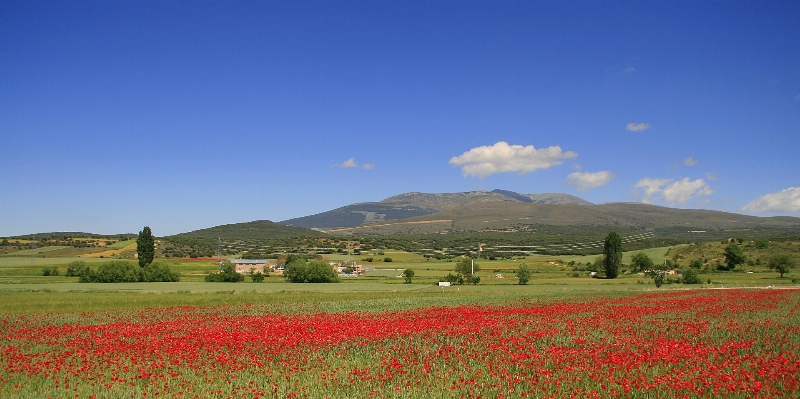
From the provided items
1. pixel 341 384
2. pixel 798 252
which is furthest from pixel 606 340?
pixel 798 252

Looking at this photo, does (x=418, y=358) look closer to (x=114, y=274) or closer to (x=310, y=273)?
(x=310, y=273)

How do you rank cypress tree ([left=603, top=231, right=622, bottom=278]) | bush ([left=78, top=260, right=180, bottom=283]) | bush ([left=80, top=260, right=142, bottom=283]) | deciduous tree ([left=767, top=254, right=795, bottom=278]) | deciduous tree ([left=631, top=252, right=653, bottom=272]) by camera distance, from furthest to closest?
1. deciduous tree ([left=631, top=252, right=653, bottom=272])
2. cypress tree ([left=603, top=231, right=622, bottom=278])
3. deciduous tree ([left=767, top=254, right=795, bottom=278])
4. bush ([left=78, top=260, right=180, bottom=283])
5. bush ([left=80, top=260, right=142, bottom=283])

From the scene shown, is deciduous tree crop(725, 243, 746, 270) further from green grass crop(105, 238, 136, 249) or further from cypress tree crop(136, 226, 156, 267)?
green grass crop(105, 238, 136, 249)

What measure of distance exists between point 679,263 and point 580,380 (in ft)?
360

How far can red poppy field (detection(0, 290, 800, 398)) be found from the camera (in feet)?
38.8

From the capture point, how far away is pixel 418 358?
1504 cm

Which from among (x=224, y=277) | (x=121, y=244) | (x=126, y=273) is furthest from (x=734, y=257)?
(x=121, y=244)

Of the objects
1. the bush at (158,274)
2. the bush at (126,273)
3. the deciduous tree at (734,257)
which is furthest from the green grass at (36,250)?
the deciduous tree at (734,257)

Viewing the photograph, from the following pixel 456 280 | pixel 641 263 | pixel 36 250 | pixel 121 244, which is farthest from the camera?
pixel 121 244

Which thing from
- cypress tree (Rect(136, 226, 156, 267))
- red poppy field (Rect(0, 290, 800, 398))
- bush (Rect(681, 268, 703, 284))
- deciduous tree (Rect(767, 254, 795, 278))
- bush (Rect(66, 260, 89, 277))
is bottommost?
bush (Rect(681, 268, 703, 284))

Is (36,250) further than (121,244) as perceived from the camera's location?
No

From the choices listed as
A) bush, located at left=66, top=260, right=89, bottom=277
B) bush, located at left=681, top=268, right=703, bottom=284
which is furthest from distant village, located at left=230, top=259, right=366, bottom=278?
bush, located at left=681, top=268, right=703, bottom=284

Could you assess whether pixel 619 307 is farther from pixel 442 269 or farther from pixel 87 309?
pixel 442 269

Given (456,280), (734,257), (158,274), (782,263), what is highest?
(158,274)
